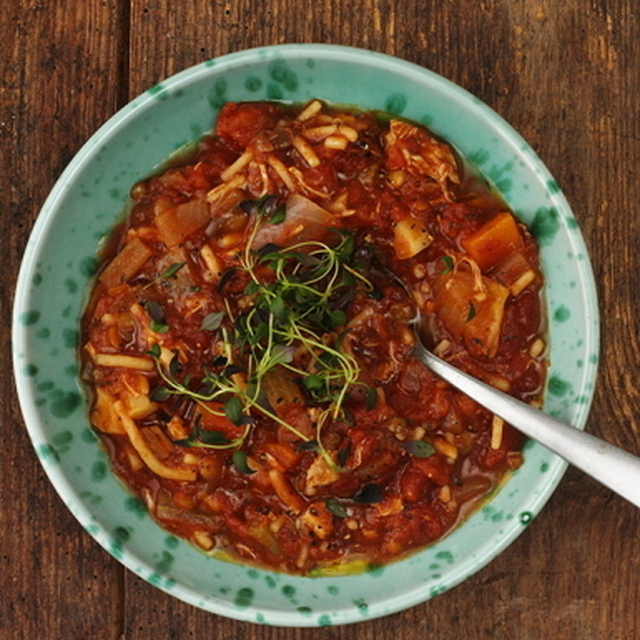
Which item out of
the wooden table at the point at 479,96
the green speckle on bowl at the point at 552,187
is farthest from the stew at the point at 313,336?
the wooden table at the point at 479,96

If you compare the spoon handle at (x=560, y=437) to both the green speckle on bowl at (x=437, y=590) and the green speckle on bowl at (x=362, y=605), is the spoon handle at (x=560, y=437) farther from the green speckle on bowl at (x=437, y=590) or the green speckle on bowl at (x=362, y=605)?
the green speckle on bowl at (x=362, y=605)

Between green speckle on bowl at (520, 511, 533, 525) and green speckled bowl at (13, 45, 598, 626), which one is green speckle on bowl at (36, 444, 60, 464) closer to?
green speckled bowl at (13, 45, 598, 626)

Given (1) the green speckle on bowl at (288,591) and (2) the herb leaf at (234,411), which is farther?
(1) the green speckle on bowl at (288,591)

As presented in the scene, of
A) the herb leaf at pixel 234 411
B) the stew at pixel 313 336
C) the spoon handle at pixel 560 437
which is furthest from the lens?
the stew at pixel 313 336

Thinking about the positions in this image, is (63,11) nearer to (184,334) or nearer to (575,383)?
(184,334)

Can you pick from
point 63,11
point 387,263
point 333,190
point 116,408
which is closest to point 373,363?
point 387,263

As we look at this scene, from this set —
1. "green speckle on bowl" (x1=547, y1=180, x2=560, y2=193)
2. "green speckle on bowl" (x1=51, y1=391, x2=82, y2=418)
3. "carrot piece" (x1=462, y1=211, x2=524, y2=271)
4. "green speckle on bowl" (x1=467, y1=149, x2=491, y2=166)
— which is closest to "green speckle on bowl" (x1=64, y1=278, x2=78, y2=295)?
"green speckle on bowl" (x1=51, y1=391, x2=82, y2=418)

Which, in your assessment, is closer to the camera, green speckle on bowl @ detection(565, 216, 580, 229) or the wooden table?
green speckle on bowl @ detection(565, 216, 580, 229)
